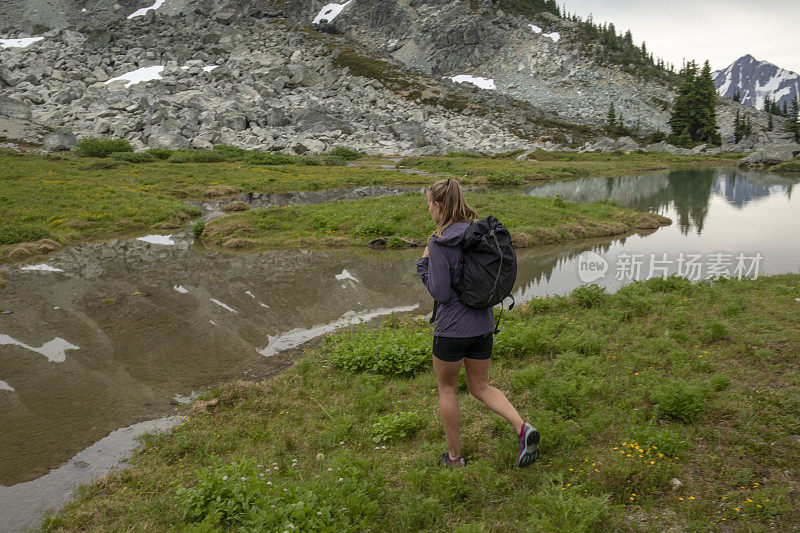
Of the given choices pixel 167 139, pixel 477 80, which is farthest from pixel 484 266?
pixel 477 80

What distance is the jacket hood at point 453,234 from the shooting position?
15.0ft

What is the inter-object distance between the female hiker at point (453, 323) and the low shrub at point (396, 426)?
52.0 inches

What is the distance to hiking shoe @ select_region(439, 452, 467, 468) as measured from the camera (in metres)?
5.19

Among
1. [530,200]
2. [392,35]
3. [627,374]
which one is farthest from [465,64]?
[627,374]

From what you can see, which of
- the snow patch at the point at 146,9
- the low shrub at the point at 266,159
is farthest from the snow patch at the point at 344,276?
the snow patch at the point at 146,9

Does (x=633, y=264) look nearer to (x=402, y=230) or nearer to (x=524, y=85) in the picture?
(x=402, y=230)

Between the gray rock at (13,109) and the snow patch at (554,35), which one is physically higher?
the snow patch at (554,35)

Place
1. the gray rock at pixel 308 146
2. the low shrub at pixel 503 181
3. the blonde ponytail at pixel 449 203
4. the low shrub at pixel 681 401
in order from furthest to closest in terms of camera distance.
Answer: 1. the gray rock at pixel 308 146
2. the low shrub at pixel 503 181
3. the low shrub at pixel 681 401
4. the blonde ponytail at pixel 449 203

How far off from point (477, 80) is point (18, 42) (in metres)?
111

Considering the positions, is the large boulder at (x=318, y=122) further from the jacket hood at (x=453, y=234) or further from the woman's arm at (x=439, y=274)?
the woman's arm at (x=439, y=274)

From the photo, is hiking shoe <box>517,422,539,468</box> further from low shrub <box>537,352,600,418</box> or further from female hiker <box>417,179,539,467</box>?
low shrub <box>537,352,600,418</box>

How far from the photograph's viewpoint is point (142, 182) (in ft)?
125

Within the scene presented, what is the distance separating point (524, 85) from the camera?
409 feet

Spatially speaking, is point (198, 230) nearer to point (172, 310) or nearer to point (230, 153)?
point (172, 310)
